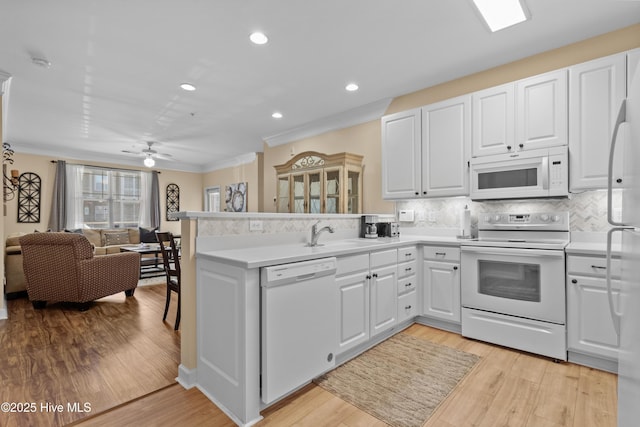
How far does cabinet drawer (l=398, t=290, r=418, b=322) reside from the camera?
283cm

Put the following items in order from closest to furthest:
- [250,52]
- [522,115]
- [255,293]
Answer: [255,293] → [522,115] → [250,52]

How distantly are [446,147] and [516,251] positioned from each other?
1.25 meters

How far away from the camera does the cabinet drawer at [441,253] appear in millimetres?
2857

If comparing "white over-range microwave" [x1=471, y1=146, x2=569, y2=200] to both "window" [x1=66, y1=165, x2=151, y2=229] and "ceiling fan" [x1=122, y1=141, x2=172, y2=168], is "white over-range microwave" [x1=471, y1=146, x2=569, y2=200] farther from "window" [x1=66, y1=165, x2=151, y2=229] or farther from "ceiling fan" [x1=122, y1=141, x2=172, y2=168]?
"window" [x1=66, y1=165, x2=151, y2=229]

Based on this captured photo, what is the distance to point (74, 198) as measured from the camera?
23.1ft

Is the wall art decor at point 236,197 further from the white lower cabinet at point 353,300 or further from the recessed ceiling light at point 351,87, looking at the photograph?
the white lower cabinet at point 353,300

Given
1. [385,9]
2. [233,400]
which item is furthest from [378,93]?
[233,400]

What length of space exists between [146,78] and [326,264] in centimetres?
296

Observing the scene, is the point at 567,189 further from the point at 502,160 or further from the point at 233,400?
the point at 233,400

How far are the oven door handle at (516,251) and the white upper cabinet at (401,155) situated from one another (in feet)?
3.02

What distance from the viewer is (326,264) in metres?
2.02

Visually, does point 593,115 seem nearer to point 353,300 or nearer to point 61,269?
point 353,300

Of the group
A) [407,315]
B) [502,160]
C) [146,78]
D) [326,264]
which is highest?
[146,78]

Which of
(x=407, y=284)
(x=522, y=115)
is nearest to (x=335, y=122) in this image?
(x=522, y=115)
